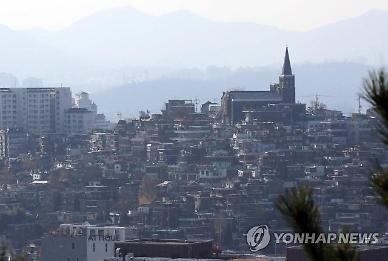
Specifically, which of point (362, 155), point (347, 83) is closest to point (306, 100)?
point (347, 83)

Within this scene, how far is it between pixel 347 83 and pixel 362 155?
6840 cm

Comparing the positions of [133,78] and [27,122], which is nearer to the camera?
[27,122]

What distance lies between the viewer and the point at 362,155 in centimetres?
5841

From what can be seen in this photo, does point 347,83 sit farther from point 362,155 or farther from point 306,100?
point 362,155

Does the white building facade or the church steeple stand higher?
the church steeple

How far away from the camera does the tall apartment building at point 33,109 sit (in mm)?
75375

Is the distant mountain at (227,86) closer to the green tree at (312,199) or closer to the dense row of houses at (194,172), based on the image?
the dense row of houses at (194,172)

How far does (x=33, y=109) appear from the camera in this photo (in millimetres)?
75625

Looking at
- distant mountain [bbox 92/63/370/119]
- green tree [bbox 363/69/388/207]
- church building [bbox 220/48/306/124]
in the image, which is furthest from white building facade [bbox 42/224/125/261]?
distant mountain [bbox 92/63/370/119]

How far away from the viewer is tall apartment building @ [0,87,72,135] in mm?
75375

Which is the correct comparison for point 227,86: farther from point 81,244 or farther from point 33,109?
point 81,244

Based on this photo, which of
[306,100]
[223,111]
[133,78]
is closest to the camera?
[223,111]

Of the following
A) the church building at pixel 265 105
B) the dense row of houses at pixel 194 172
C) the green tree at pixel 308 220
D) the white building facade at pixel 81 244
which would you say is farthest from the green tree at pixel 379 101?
the church building at pixel 265 105

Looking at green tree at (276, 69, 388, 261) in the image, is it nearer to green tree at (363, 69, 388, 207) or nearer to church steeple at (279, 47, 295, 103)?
green tree at (363, 69, 388, 207)
